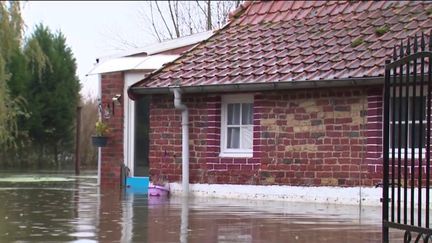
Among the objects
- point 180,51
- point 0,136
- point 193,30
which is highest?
point 193,30

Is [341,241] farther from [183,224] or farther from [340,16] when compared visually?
[340,16]

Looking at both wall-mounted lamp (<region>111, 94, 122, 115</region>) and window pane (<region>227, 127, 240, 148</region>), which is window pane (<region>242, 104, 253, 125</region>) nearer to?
window pane (<region>227, 127, 240, 148</region>)

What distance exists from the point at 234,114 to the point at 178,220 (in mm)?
5449

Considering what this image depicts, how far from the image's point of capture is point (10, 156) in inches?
1570

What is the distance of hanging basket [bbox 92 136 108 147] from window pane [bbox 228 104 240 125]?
4.39m

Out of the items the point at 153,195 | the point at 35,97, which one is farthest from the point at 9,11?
the point at 35,97

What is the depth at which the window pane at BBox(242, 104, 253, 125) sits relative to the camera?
1600cm

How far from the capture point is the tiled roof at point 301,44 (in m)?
14.5

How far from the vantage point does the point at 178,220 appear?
11.1 metres

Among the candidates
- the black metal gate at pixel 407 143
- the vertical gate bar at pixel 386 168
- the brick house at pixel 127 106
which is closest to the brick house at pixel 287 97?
the brick house at pixel 127 106

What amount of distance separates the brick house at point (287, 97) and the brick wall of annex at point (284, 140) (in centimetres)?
2

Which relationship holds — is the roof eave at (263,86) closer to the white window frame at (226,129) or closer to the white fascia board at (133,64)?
the white window frame at (226,129)

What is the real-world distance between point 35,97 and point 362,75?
2897 cm

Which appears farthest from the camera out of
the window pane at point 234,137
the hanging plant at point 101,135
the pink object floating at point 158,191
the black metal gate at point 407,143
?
the hanging plant at point 101,135
